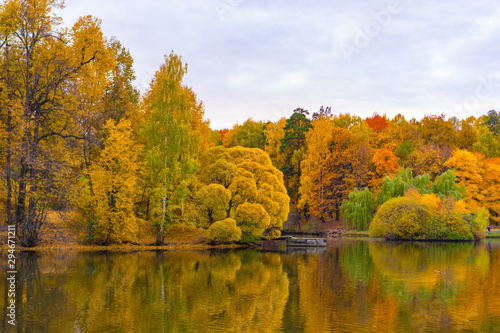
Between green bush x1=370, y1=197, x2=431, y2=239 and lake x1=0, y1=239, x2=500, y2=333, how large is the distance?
20861 millimetres

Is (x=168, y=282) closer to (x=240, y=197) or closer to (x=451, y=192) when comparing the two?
(x=240, y=197)

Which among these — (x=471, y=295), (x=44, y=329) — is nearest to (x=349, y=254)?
(x=471, y=295)

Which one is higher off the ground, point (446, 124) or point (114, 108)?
point (446, 124)

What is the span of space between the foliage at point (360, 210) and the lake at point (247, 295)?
1075 inches

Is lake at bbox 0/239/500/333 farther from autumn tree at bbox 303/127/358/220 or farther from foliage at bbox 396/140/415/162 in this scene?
foliage at bbox 396/140/415/162

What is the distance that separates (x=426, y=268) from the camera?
2745 cm

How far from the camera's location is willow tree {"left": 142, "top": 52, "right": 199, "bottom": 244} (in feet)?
123

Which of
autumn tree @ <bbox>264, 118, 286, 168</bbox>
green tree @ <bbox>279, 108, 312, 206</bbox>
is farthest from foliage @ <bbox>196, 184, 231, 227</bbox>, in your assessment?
autumn tree @ <bbox>264, 118, 286, 168</bbox>

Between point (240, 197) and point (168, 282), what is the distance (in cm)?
1967

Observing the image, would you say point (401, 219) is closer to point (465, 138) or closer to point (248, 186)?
point (248, 186)

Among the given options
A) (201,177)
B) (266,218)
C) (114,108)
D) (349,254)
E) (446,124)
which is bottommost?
(349,254)

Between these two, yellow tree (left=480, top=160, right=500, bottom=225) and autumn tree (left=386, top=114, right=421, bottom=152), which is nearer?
yellow tree (left=480, top=160, right=500, bottom=225)

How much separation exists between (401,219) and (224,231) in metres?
23.8

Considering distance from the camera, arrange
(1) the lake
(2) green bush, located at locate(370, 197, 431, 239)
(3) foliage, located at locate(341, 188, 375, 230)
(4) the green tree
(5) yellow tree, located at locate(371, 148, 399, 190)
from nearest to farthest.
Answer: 1. (1) the lake
2. (2) green bush, located at locate(370, 197, 431, 239)
3. (3) foliage, located at locate(341, 188, 375, 230)
4. (5) yellow tree, located at locate(371, 148, 399, 190)
5. (4) the green tree
